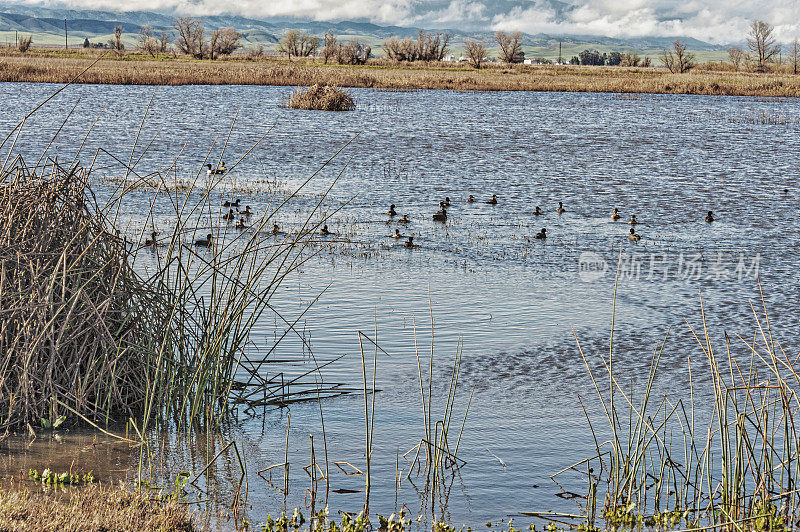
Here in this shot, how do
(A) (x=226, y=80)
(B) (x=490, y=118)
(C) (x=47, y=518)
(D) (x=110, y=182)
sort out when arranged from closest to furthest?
(C) (x=47, y=518) → (D) (x=110, y=182) → (B) (x=490, y=118) → (A) (x=226, y=80)

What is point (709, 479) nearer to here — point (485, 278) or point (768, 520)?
point (768, 520)

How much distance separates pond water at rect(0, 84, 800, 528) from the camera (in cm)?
535

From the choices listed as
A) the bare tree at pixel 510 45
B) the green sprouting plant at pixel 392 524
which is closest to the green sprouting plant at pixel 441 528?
the green sprouting plant at pixel 392 524

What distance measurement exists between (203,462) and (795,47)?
103 metres

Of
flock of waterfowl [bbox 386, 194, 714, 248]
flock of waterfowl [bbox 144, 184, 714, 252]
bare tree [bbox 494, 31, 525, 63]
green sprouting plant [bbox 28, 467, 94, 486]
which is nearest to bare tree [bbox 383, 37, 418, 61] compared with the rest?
bare tree [bbox 494, 31, 525, 63]

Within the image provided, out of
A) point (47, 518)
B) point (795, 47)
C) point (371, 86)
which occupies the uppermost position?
point (795, 47)

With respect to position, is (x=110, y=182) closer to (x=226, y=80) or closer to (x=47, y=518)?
(x=47, y=518)

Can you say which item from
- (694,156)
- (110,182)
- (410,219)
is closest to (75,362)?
(410,219)

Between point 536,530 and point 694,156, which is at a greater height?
point 694,156

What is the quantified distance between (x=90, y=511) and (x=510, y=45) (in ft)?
317

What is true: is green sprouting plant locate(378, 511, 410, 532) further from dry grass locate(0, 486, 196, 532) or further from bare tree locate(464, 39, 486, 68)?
bare tree locate(464, 39, 486, 68)

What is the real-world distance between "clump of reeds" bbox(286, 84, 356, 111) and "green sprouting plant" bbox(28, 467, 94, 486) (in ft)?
109

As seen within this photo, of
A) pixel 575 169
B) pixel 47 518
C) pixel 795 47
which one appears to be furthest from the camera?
pixel 795 47

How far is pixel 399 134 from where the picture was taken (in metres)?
28.5
